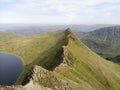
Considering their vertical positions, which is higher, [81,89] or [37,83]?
[37,83]

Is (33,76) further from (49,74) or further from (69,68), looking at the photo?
(69,68)

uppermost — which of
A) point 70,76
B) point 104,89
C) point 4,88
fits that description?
point 4,88

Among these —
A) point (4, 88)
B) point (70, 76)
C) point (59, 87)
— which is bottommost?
point (70, 76)

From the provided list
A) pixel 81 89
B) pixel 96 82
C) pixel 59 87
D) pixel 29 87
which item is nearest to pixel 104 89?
pixel 96 82

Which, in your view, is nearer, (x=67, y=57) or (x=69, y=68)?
(x=69, y=68)

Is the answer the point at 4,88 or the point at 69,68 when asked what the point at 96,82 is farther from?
the point at 4,88

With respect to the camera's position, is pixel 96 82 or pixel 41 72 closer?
pixel 41 72

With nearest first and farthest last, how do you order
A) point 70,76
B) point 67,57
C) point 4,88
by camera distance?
point 4,88, point 70,76, point 67,57

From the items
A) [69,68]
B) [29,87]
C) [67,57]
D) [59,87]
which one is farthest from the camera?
[67,57]

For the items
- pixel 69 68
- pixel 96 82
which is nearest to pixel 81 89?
pixel 69 68
